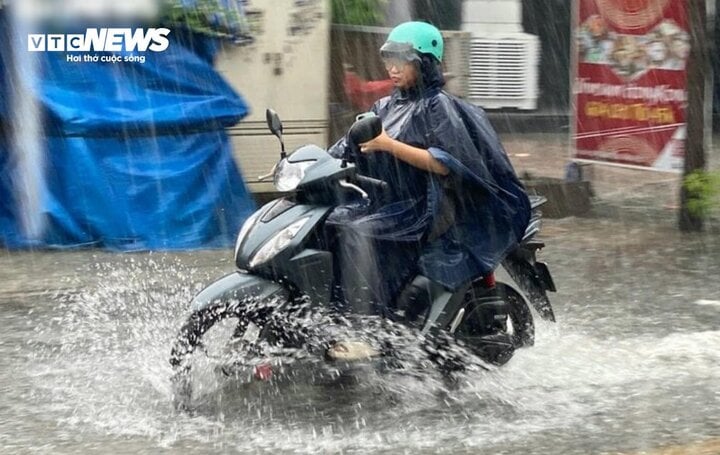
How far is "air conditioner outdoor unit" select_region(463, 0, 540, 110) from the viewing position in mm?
15797

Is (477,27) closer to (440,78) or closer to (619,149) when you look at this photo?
(619,149)

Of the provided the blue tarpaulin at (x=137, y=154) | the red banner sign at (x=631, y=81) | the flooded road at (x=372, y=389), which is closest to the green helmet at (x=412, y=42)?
the flooded road at (x=372, y=389)

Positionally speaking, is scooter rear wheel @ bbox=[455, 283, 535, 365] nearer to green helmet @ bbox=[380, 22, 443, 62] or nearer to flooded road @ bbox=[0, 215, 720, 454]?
flooded road @ bbox=[0, 215, 720, 454]

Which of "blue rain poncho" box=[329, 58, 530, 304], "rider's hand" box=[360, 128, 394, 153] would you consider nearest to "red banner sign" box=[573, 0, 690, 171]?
"blue rain poncho" box=[329, 58, 530, 304]

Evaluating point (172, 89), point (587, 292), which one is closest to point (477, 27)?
point (172, 89)

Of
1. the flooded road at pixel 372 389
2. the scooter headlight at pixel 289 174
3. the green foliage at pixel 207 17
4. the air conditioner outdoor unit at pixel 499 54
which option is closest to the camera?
the flooded road at pixel 372 389

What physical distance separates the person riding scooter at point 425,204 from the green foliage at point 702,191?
4326 mm

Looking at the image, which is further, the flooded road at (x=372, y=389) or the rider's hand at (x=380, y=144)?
the rider's hand at (x=380, y=144)

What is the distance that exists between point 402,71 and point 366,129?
0.61 meters

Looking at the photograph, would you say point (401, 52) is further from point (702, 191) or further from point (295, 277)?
point (702, 191)

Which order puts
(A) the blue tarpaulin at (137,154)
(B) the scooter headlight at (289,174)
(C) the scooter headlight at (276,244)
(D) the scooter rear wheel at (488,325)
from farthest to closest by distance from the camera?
1. (A) the blue tarpaulin at (137,154)
2. (D) the scooter rear wheel at (488,325)
3. (B) the scooter headlight at (289,174)
4. (C) the scooter headlight at (276,244)

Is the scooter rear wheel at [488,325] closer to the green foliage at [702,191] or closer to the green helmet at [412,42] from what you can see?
the green helmet at [412,42]

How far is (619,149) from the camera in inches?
432

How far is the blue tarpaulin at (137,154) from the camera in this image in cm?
948
